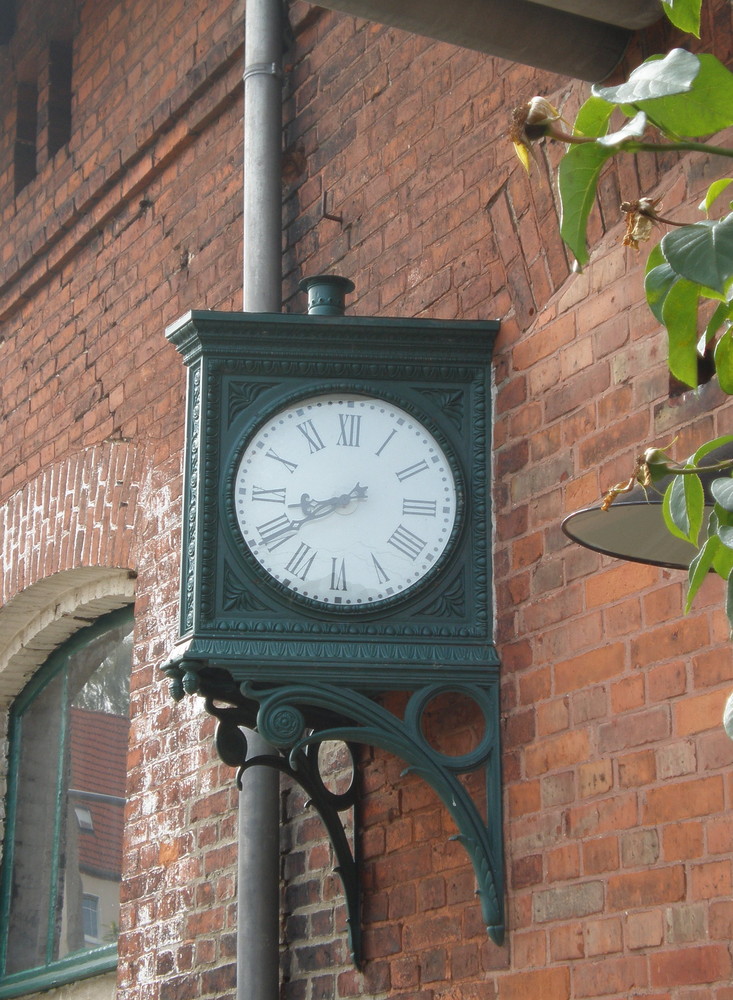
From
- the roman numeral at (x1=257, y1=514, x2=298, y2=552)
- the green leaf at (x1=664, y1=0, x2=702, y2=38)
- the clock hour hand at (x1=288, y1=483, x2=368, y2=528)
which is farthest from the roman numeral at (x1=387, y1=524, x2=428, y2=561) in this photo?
the green leaf at (x1=664, y1=0, x2=702, y2=38)

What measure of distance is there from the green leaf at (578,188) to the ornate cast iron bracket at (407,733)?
1901 mm

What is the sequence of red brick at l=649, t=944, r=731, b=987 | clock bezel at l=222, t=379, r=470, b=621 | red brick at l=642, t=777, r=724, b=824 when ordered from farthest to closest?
clock bezel at l=222, t=379, r=470, b=621 → red brick at l=642, t=777, r=724, b=824 → red brick at l=649, t=944, r=731, b=987

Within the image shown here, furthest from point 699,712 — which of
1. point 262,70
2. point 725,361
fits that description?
point 262,70

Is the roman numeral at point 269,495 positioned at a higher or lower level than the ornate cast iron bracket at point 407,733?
higher

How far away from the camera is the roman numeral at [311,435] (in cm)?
349

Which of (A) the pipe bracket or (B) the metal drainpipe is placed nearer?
(B) the metal drainpipe

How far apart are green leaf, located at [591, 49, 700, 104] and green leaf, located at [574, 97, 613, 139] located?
0.30 ft

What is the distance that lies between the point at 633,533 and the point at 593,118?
3.61ft

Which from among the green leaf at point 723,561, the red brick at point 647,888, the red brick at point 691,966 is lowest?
the red brick at point 691,966

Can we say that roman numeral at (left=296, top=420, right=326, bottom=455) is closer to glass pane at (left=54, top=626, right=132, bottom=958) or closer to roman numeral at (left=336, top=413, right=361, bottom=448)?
roman numeral at (left=336, top=413, right=361, bottom=448)

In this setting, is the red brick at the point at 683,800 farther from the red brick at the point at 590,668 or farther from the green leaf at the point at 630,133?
the green leaf at the point at 630,133

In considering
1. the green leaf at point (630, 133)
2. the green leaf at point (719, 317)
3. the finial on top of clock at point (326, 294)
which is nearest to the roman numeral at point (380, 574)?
the finial on top of clock at point (326, 294)

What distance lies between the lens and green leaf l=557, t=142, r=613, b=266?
1.50 m

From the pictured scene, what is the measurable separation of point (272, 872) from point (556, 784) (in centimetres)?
106
